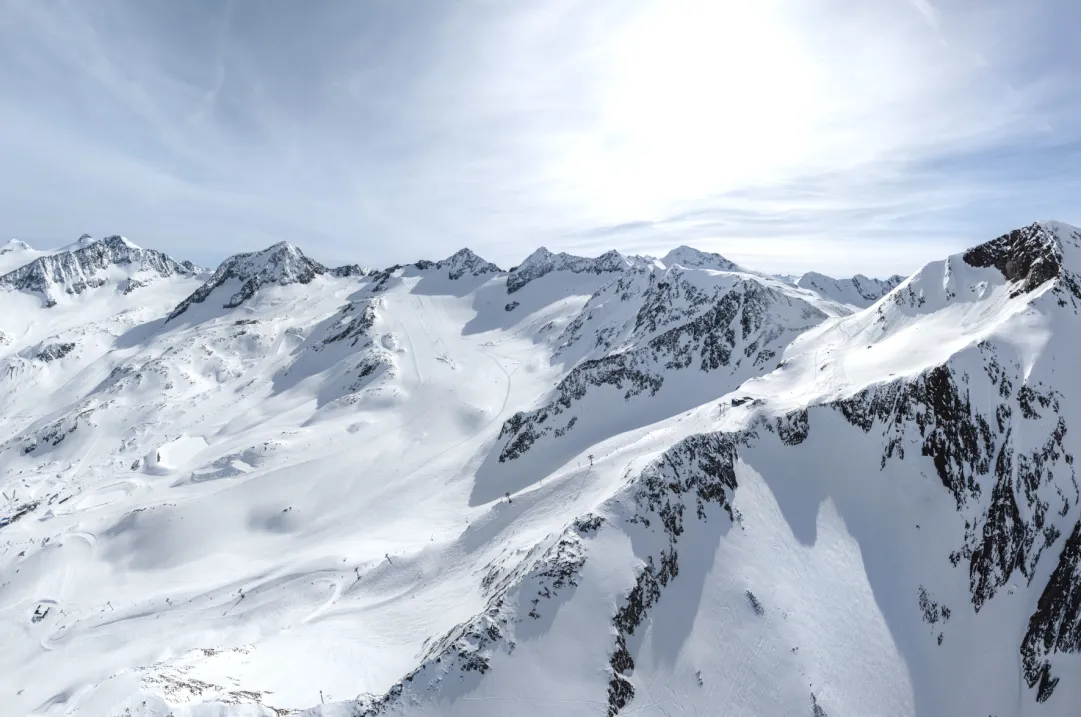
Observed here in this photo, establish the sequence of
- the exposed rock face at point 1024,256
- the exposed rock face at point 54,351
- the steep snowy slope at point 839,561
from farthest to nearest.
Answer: the exposed rock face at point 54,351, the exposed rock face at point 1024,256, the steep snowy slope at point 839,561

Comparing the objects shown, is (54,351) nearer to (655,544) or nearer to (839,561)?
(655,544)

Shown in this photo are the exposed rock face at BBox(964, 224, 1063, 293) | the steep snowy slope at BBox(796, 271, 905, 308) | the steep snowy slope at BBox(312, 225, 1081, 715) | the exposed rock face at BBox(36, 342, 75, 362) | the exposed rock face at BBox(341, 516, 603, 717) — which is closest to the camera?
the exposed rock face at BBox(341, 516, 603, 717)

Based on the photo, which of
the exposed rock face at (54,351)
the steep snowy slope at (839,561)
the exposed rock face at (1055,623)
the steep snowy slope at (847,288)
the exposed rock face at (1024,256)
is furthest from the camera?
the steep snowy slope at (847,288)

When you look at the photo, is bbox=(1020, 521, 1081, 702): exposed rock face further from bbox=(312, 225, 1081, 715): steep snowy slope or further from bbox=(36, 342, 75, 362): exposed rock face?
bbox=(36, 342, 75, 362): exposed rock face

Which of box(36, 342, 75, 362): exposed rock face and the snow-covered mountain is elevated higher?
box(36, 342, 75, 362): exposed rock face

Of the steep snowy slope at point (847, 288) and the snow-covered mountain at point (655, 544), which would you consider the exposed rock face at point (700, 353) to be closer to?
the snow-covered mountain at point (655, 544)

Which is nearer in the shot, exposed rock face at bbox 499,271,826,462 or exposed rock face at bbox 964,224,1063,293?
exposed rock face at bbox 964,224,1063,293

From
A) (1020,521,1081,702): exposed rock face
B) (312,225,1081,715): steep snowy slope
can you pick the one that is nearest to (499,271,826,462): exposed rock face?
(312,225,1081,715): steep snowy slope

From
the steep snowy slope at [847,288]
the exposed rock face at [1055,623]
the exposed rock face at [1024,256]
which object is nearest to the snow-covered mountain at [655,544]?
the exposed rock face at [1055,623]

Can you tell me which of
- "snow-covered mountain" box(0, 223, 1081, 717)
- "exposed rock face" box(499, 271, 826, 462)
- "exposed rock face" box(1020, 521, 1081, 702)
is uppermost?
"exposed rock face" box(499, 271, 826, 462)
